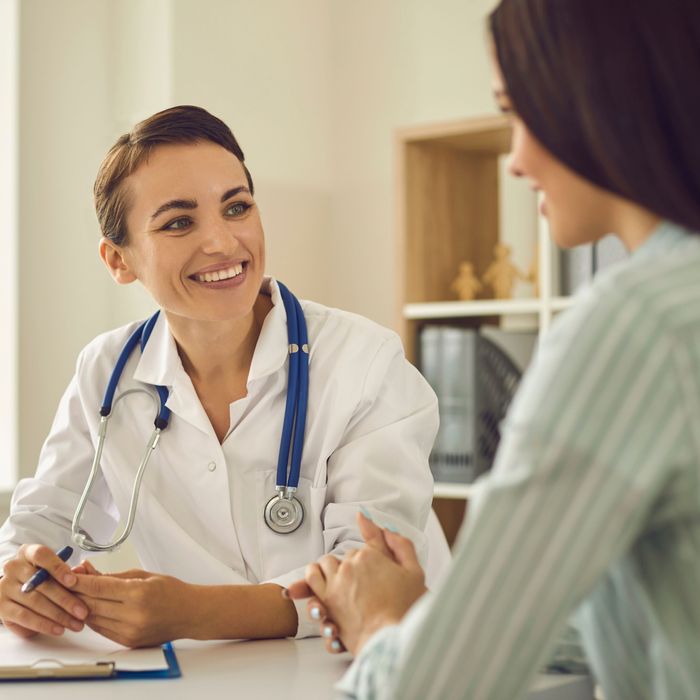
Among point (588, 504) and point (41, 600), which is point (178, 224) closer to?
point (41, 600)

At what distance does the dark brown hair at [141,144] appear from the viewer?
172 centimetres

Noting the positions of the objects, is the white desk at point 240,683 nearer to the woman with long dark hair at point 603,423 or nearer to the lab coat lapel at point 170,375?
the woman with long dark hair at point 603,423

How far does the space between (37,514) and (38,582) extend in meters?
0.39

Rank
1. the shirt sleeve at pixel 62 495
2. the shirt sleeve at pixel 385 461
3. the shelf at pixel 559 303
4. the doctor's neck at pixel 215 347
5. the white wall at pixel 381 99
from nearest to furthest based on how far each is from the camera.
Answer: the shirt sleeve at pixel 385 461 → the shirt sleeve at pixel 62 495 → the doctor's neck at pixel 215 347 → the shelf at pixel 559 303 → the white wall at pixel 381 99

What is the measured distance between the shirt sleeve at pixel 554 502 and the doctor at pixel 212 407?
2.32 feet

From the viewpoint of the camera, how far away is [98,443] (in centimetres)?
166

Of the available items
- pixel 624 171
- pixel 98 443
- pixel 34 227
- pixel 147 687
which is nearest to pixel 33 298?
pixel 34 227

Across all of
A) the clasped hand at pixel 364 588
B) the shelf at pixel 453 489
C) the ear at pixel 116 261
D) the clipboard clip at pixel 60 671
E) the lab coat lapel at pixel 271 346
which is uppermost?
the ear at pixel 116 261

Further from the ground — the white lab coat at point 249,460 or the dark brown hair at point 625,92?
the dark brown hair at point 625,92

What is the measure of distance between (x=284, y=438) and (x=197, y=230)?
1.31ft

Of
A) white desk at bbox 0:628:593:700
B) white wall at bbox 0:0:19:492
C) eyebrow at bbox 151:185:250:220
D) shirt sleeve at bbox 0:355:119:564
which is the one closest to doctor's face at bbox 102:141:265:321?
eyebrow at bbox 151:185:250:220

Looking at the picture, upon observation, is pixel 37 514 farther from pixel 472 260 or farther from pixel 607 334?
pixel 472 260

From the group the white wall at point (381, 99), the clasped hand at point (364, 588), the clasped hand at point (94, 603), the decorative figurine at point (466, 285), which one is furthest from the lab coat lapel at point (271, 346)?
the white wall at point (381, 99)

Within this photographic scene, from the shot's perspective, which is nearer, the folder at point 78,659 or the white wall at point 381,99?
the folder at point 78,659
